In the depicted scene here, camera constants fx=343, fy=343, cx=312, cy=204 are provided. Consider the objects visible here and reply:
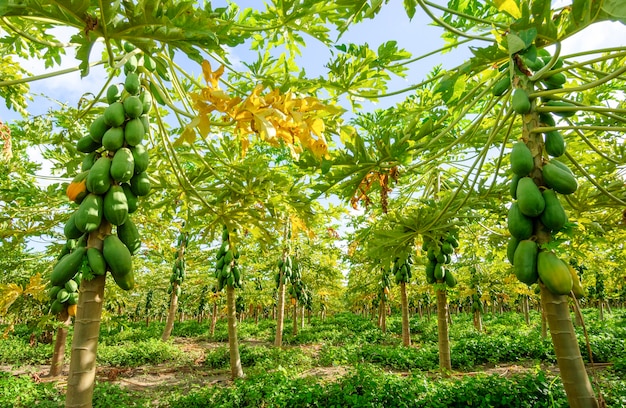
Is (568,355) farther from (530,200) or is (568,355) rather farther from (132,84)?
(132,84)

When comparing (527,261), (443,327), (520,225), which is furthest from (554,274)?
(443,327)

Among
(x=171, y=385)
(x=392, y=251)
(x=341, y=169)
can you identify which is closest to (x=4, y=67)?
(x=341, y=169)

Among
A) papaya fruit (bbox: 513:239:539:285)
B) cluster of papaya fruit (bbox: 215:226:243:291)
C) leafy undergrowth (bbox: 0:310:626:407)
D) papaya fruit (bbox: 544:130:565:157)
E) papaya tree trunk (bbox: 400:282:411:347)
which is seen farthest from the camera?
papaya tree trunk (bbox: 400:282:411:347)

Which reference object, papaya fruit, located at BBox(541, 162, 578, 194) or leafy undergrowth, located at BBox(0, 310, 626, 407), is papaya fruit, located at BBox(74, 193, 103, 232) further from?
papaya fruit, located at BBox(541, 162, 578, 194)

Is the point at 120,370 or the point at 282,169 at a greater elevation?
the point at 282,169

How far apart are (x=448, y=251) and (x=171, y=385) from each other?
7.86m

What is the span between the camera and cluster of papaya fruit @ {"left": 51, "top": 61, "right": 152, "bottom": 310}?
162 centimetres

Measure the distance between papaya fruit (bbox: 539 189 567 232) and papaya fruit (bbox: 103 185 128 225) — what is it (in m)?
2.11

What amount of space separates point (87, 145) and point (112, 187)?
1.43 feet

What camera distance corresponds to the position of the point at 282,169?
13.9 ft

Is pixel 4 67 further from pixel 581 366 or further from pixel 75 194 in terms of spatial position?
pixel 581 366

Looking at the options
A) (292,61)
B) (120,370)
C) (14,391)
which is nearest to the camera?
(292,61)

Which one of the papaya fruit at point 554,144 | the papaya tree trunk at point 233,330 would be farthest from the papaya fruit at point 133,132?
the papaya tree trunk at point 233,330

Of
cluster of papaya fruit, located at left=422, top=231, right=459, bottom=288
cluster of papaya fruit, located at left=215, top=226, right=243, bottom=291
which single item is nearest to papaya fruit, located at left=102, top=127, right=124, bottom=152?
cluster of papaya fruit, located at left=422, top=231, right=459, bottom=288
